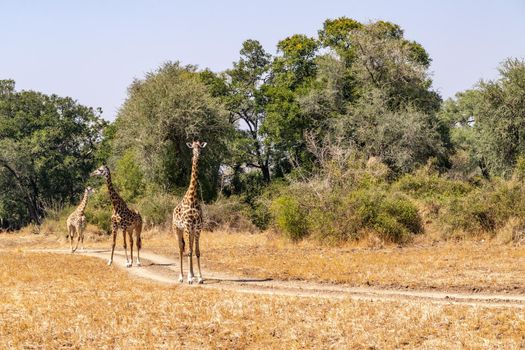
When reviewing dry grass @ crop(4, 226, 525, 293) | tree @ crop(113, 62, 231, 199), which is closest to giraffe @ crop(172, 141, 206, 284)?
dry grass @ crop(4, 226, 525, 293)

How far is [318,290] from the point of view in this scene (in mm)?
16656

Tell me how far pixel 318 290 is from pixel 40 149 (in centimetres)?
4114

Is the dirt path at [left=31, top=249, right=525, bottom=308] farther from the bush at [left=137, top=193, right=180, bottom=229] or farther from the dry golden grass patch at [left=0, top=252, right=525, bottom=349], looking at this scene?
the bush at [left=137, top=193, right=180, bottom=229]

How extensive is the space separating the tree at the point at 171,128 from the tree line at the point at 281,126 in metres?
0.07

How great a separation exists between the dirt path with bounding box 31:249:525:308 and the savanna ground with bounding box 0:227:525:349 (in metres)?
0.58

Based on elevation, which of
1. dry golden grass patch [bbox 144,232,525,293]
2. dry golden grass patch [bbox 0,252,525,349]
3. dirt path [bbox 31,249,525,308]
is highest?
dry golden grass patch [bbox 144,232,525,293]

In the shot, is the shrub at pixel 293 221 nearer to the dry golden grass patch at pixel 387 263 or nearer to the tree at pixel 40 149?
the dry golden grass patch at pixel 387 263

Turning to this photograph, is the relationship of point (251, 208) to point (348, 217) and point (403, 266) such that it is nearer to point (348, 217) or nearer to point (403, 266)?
point (348, 217)

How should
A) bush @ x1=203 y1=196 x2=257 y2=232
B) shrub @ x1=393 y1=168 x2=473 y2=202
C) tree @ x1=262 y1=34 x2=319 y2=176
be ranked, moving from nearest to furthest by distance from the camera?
shrub @ x1=393 y1=168 x2=473 y2=202 < bush @ x1=203 y1=196 x2=257 y2=232 < tree @ x1=262 y1=34 x2=319 y2=176

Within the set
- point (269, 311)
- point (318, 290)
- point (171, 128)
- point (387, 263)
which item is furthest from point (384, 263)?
point (171, 128)

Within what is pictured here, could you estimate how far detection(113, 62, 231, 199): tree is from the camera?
42500 millimetres

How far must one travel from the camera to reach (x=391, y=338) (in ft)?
37.9

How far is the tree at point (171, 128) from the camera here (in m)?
42.5

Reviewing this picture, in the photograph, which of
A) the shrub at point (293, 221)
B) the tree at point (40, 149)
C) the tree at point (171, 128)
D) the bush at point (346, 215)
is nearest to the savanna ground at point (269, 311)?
the bush at point (346, 215)
